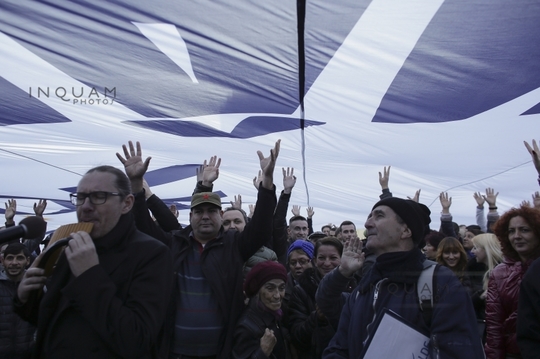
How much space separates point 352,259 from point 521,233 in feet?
4.26

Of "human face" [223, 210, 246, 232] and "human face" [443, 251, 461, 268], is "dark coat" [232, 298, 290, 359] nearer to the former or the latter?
"human face" [223, 210, 246, 232]

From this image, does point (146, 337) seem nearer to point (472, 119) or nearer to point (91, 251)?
point (91, 251)

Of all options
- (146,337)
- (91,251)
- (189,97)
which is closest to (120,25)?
(189,97)

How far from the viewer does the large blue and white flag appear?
3070 millimetres

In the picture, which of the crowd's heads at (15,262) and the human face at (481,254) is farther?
the crowd's heads at (15,262)

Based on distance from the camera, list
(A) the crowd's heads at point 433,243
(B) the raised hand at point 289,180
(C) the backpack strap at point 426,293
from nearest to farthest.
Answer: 1. (C) the backpack strap at point 426,293
2. (B) the raised hand at point 289,180
3. (A) the crowd's heads at point 433,243

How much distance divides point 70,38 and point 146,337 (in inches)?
88.3

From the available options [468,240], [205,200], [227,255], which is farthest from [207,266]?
[468,240]

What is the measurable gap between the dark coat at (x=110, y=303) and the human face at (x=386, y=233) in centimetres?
101

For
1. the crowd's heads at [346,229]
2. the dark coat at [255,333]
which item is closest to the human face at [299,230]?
the crowd's heads at [346,229]

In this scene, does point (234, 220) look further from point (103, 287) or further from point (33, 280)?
point (103, 287)

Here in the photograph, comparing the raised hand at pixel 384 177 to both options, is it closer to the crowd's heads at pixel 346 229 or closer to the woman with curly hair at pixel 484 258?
the woman with curly hair at pixel 484 258

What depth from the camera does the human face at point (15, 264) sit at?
4.75 m

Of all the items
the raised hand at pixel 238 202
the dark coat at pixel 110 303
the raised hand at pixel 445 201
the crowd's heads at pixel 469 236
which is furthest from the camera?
the raised hand at pixel 238 202
